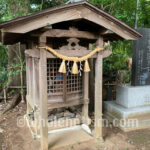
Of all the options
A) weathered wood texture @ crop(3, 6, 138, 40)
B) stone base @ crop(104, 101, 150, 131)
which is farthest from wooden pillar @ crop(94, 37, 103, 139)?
stone base @ crop(104, 101, 150, 131)

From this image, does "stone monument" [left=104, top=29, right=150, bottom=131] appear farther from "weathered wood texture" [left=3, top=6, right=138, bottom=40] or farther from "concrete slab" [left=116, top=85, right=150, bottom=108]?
"weathered wood texture" [left=3, top=6, right=138, bottom=40]

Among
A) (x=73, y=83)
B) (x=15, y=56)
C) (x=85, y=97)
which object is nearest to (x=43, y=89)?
(x=73, y=83)

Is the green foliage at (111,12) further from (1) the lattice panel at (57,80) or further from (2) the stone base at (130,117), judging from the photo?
(2) the stone base at (130,117)

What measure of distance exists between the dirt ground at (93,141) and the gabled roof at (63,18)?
2.82m

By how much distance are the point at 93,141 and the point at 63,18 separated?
3.17 metres

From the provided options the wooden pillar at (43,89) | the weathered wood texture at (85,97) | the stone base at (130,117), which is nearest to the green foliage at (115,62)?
the stone base at (130,117)

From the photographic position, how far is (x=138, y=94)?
16.2 feet

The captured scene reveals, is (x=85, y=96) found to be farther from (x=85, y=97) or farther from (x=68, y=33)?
(x=68, y=33)

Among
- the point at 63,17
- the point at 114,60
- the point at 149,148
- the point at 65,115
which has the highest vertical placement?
the point at 63,17

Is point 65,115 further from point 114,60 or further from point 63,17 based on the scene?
point 114,60

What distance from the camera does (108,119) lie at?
5.29 m

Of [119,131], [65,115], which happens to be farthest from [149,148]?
[65,115]

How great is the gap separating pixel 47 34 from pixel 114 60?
5.93 metres

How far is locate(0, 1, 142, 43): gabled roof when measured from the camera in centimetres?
264
